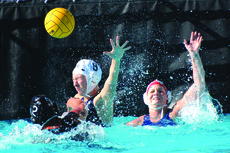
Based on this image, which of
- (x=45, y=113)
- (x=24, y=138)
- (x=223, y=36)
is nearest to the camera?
(x=45, y=113)

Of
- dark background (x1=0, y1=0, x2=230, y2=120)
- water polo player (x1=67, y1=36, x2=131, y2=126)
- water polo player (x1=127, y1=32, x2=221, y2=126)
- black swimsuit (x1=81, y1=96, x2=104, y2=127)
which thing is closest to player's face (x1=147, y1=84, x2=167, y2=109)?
water polo player (x1=127, y1=32, x2=221, y2=126)

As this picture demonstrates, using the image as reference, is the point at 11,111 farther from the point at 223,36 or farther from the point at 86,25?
the point at 223,36

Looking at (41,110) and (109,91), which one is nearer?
(41,110)

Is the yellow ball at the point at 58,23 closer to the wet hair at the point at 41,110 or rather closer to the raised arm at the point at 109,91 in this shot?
the raised arm at the point at 109,91

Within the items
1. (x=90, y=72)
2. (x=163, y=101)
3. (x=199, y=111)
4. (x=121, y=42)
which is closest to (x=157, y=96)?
(x=163, y=101)

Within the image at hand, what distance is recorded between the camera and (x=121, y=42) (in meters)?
5.75

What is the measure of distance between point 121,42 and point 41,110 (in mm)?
2827

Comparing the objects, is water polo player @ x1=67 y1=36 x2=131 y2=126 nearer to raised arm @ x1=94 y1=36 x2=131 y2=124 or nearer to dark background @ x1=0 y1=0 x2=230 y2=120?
raised arm @ x1=94 y1=36 x2=131 y2=124

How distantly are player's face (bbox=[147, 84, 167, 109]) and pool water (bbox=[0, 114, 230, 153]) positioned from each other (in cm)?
38

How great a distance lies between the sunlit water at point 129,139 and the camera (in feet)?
11.0

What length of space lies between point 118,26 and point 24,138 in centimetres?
290

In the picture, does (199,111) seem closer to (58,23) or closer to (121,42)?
(121,42)

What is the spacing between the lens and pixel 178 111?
430 cm

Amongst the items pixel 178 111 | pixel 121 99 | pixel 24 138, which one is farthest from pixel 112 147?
pixel 121 99
